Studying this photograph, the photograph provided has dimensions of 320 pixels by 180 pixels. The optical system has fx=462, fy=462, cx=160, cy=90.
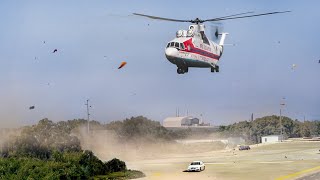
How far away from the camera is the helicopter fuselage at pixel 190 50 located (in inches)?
1706

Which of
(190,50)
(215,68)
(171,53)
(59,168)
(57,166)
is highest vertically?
(190,50)

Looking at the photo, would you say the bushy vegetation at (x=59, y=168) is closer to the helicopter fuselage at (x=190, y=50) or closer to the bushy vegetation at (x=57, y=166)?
the bushy vegetation at (x=57, y=166)

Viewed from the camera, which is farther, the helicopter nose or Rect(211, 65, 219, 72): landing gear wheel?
Rect(211, 65, 219, 72): landing gear wheel

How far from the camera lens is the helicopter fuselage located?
4334 cm

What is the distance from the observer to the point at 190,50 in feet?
142

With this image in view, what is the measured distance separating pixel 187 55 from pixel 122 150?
11283 cm

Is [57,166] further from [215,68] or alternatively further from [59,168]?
[215,68]

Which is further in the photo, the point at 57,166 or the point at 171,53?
the point at 57,166

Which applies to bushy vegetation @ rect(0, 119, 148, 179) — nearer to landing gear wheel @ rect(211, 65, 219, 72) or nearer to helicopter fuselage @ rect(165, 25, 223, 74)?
helicopter fuselage @ rect(165, 25, 223, 74)

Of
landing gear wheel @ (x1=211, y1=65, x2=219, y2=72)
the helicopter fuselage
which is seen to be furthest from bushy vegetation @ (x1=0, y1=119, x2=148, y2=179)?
landing gear wheel @ (x1=211, y1=65, x2=219, y2=72)

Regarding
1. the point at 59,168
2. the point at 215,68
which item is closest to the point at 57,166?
the point at 59,168

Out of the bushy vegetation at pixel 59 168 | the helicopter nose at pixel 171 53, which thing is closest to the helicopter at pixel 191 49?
the helicopter nose at pixel 171 53

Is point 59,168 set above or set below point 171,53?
below

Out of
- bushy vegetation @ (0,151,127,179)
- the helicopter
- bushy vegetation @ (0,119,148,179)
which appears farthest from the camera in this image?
bushy vegetation @ (0,119,148,179)
